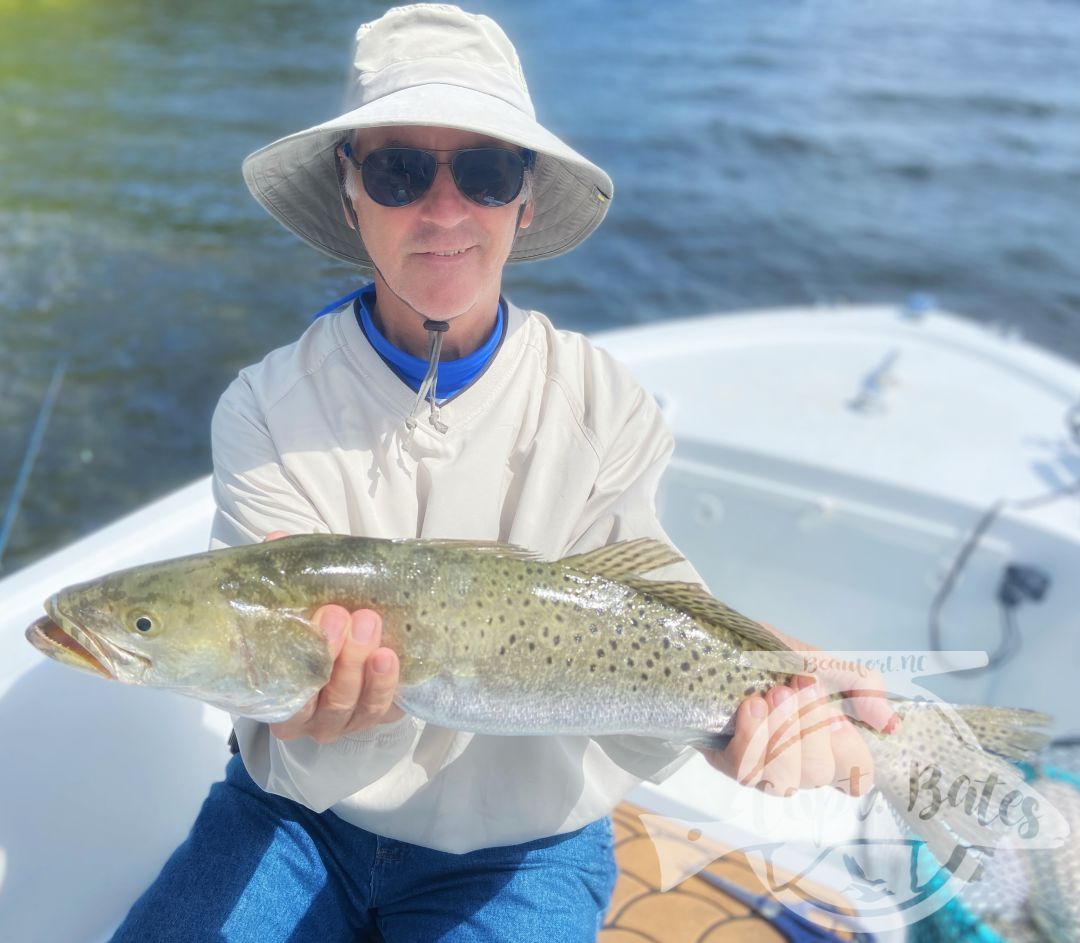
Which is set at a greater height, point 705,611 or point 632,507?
point 632,507

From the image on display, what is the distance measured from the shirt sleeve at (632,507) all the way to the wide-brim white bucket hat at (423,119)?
0.67 metres

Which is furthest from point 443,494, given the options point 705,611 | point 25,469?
point 25,469

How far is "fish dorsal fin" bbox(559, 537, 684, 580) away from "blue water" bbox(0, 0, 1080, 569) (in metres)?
1.91

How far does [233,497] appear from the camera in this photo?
7.68 ft

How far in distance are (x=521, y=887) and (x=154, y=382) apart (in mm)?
8482

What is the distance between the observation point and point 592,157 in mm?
15289

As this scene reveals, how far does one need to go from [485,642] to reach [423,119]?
1218 millimetres

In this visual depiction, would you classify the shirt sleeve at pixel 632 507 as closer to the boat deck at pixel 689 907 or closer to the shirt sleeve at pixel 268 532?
the shirt sleeve at pixel 268 532

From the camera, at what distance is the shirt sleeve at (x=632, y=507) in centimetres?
246

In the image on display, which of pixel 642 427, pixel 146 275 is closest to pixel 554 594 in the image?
pixel 642 427

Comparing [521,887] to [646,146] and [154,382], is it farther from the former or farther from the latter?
[646,146]

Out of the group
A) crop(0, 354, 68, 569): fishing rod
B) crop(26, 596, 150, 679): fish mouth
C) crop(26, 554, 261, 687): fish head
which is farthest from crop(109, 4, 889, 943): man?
crop(0, 354, 68, 569): fishing rod

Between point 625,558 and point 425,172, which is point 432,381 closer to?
point 425,172

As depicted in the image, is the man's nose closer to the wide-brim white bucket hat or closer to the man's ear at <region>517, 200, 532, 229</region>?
the wide-brim white bucket hat
